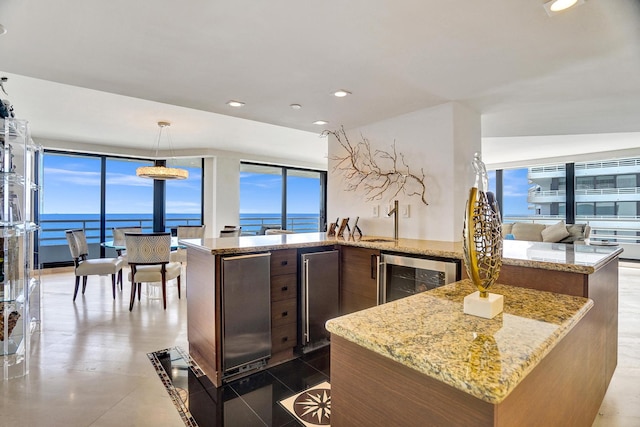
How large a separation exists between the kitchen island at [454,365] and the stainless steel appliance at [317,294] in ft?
5.00

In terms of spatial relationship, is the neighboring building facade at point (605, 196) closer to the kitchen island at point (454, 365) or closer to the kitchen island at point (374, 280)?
the kitchen island at point (374, 280)

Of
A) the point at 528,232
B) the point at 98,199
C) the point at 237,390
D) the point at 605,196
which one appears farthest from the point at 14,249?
the point at 605,196

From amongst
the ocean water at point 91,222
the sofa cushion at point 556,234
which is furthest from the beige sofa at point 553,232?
the ocean water at point 91,222

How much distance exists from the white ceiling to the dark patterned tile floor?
6.94 feet

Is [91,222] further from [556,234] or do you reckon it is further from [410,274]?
[556,234]

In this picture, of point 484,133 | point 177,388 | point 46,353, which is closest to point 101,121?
point 46,353

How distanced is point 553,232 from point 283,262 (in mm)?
4616

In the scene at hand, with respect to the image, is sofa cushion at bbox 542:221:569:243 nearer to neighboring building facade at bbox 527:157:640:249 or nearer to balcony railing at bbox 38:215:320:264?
neighboring building facade at bbox 527:157:640:249

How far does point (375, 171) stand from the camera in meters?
3.37

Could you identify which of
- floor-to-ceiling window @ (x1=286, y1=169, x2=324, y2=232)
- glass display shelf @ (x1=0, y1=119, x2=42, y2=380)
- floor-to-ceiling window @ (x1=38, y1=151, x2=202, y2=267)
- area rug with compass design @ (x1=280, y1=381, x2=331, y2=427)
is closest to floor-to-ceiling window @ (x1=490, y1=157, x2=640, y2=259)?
floor-to-ceiling window @ (x1=286, y1=169, x2=324, y2=232)

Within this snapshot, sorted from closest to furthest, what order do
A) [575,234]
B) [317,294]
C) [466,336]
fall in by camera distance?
1. [466,336]
2. [317,294]
3. [575,234]

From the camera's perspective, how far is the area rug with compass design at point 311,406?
1.86m

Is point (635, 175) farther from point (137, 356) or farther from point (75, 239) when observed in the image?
point (75, 239)

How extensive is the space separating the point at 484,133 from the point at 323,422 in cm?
356
